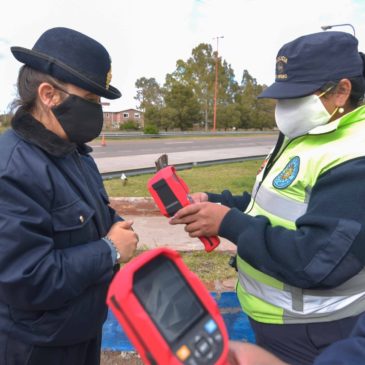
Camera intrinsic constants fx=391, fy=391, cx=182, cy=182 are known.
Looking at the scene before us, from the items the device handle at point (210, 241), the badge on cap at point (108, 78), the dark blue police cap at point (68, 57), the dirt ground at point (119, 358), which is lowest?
the dirt ground at point (119, 358)

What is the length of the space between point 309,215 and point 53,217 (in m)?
1.05

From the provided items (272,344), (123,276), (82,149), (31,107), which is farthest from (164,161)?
(123,276)

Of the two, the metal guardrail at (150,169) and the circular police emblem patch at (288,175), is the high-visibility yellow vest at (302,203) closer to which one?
the circular police emblem patch at (288,175)

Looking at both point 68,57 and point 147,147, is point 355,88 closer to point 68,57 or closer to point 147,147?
point 68,57

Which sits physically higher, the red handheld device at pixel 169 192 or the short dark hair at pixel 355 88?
the short dark hair at pixel 355 88

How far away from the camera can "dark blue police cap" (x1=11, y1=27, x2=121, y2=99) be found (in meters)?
1.73

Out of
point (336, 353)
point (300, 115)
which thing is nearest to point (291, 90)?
point (300, 115)

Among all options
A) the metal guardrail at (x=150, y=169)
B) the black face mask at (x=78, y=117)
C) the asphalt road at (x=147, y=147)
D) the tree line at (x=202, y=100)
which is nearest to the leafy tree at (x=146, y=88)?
the tree line at (x=202, y=100)

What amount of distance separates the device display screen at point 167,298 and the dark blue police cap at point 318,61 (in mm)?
1118

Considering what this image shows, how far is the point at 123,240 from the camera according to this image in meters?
1.91

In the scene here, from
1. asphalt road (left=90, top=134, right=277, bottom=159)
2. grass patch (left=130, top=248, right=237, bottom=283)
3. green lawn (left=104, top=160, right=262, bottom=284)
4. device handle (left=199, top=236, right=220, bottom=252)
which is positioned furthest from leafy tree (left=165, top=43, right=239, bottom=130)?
device handle (left=199, top=236, right=220, bottom=252)

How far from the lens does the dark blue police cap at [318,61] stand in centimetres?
163

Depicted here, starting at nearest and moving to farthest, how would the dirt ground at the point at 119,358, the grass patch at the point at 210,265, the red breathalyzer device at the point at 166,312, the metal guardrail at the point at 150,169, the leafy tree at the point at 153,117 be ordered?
the red breathalyzer device at the point at 166,312
the dirt ground at the point at 119,358
the grass patch at the point at 210,265
the metal guardrail at the point at 150,169
the leafy tree at the point at 153,117

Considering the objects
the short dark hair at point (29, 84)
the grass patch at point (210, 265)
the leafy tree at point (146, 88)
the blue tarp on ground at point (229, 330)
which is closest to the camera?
the short dark hair at point (29, 84)
